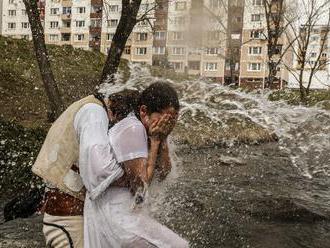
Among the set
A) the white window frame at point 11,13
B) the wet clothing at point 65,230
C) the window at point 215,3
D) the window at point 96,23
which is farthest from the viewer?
the white window frame at point 11,13

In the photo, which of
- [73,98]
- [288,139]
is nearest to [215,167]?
[73,98]

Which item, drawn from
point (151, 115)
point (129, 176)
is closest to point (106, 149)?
point (129, 176)

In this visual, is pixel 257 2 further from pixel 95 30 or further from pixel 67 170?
pixel 95 30

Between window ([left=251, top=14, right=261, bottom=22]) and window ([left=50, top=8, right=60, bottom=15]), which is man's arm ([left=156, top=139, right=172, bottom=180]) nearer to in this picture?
window ([left=251, top=14, right=261, bottom=22])

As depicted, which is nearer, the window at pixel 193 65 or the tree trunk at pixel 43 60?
the tree trunk at pixel 43 60

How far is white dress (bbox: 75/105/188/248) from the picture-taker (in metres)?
2.55

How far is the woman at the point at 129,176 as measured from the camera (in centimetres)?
256

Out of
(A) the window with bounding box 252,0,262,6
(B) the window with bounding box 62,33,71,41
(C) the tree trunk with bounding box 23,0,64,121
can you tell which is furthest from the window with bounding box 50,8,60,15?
(C) the tree trunk with bounding box 23,0,64,121

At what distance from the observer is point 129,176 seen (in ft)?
8.52

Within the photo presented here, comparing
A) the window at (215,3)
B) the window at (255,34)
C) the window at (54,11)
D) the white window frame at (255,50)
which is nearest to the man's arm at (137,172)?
the window at (215,3)

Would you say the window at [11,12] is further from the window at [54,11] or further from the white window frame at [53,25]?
the window at [54,11]

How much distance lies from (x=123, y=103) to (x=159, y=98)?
28 cm

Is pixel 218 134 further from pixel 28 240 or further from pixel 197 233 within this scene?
pixel 28 240

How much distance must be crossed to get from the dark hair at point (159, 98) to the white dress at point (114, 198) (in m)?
0.12
